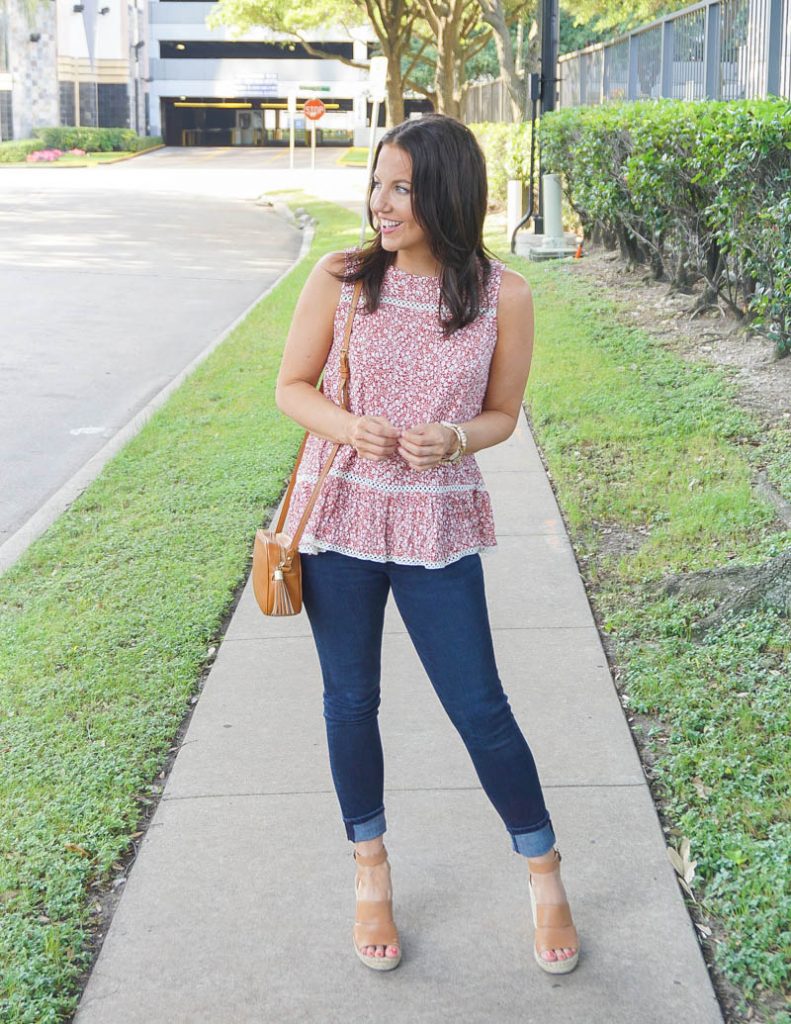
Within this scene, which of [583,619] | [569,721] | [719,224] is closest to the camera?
[569,721]

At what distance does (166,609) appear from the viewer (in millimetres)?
5242

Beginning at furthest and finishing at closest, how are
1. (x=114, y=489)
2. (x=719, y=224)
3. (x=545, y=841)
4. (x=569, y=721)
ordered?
(x=719, y=224)
(x=114, y=489)
(x=569, y=721)
(x=545, y=841)

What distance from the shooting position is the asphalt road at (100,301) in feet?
29.4

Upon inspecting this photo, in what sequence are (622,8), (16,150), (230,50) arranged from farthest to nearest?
(230,50), (16,150), (622,8)

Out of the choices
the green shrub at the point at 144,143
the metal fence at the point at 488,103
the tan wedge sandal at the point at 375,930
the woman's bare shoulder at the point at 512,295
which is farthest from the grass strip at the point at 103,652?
the green shrub at the point at 144,143

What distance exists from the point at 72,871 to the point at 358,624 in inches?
44.4

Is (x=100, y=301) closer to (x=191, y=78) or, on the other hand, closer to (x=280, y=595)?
(x=280, y=595)

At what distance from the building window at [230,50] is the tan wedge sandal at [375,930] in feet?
257

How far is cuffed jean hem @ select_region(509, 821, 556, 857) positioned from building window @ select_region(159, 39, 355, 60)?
78.2 metres

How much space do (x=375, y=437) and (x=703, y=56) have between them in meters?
12.3

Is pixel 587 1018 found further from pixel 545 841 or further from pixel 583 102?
pixel 583 102

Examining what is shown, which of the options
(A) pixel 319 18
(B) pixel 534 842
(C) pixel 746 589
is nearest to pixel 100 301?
(C) pixel 746 589

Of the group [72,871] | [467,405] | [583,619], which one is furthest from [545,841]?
[583,619]

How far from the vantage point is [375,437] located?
102 inches
